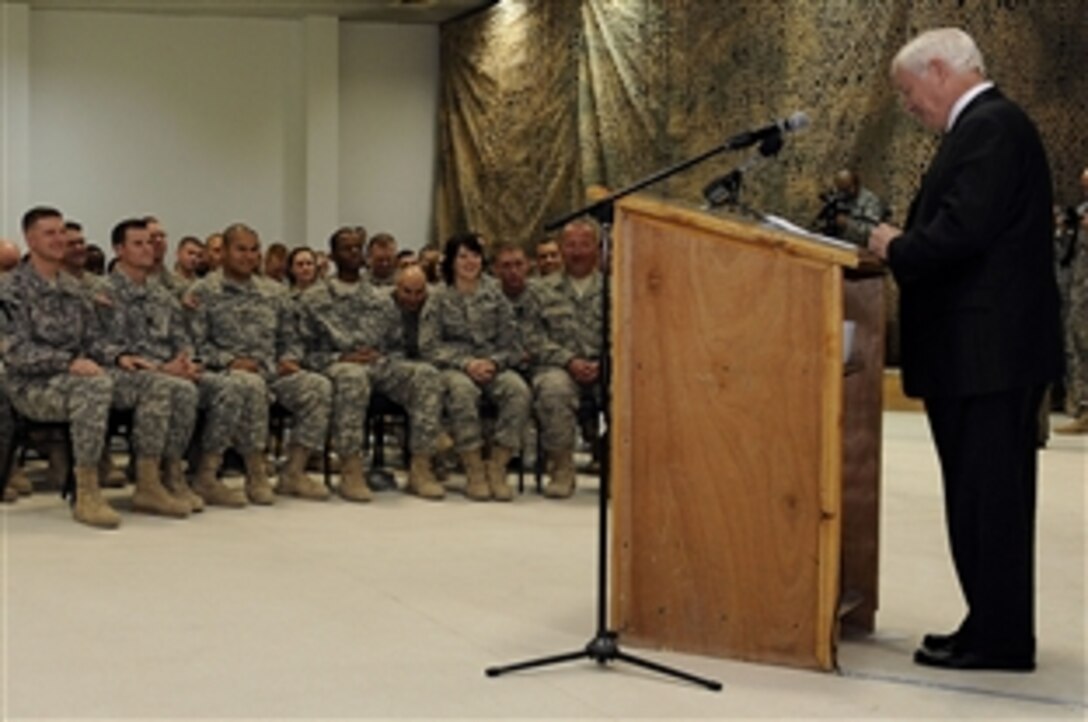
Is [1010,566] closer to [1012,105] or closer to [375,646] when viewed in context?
[1012,105]

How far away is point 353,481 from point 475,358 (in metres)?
0.73

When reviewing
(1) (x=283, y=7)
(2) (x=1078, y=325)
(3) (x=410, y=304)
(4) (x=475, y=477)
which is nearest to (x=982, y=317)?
(4) (x=475, y=477)

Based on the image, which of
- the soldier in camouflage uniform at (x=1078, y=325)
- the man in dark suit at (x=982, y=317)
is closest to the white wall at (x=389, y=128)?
the soldier in camouflage uniform at (x=1078, y=325)

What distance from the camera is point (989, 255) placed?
3.30 m

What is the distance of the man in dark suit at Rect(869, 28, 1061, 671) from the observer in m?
3.28

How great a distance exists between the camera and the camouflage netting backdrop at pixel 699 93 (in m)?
8.98

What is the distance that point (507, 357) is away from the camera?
21.0ft

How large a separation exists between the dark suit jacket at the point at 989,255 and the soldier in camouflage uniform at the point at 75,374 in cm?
308

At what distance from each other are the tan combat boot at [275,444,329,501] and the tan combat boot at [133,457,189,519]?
23.6 inches

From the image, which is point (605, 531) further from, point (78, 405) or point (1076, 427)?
point (1076, 427)

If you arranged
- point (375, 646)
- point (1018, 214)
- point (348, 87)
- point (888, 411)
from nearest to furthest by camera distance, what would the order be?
point (1018, 214), point (375, 646), point (888, 411), point (348, 87)

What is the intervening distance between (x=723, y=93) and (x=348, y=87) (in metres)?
4.63

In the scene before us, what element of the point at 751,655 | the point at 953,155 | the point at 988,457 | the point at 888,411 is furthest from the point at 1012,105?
the point at 888,411

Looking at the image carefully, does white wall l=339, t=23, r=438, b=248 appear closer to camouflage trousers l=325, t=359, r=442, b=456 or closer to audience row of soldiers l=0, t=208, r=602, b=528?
audience row of soldiers l=0, t=208, r=602, b=528
